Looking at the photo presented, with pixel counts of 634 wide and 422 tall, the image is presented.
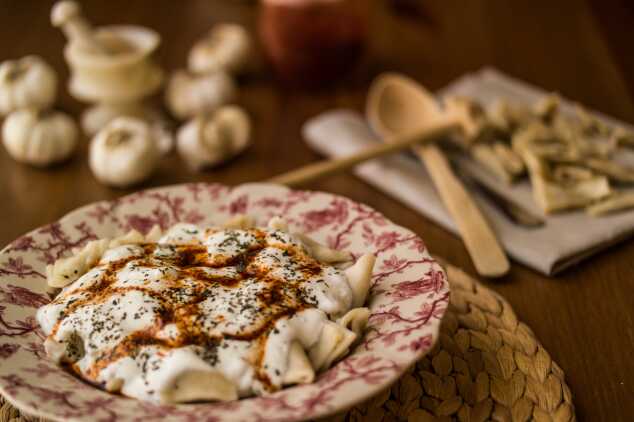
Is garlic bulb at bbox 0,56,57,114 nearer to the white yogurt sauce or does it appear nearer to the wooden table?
the wooden table

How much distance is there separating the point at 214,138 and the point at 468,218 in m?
0.48

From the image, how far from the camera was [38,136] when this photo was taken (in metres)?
1.35

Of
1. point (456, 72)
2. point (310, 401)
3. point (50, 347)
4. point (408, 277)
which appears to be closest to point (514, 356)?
point (408, 277)

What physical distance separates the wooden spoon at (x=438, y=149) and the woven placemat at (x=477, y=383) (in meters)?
0.16

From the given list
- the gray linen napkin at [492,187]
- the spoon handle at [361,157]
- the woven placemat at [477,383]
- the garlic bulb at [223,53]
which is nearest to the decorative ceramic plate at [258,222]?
the woven placemat at [477,383]

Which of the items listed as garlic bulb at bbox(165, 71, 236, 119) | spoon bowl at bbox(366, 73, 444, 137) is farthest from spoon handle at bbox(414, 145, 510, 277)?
garlic bulb at bbox(165, 71, 236, 119)

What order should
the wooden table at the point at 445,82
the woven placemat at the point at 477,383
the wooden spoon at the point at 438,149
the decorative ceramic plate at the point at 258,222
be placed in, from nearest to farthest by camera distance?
the decorative ceramic plate at the point at 258,222
the woven placemat at the point at 477,383
the wooden table at the point at 445,82
the wooden spoon at the point at 438,149

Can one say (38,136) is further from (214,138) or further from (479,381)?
(479,381)

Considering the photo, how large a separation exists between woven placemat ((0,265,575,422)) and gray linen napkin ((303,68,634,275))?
0.21 m

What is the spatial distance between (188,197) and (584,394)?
52 centimetres

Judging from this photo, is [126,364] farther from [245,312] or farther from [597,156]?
[597,156]

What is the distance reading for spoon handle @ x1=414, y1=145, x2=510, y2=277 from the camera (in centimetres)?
108

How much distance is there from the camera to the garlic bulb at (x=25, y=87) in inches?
54.3

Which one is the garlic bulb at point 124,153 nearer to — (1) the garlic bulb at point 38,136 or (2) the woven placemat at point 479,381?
(1) the garlic bulb at point 38,136
